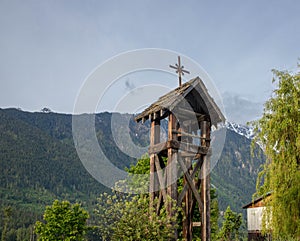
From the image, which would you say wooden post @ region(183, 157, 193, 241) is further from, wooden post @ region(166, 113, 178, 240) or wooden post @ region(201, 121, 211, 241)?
wooden post @ region(166, 113, 178, 240)

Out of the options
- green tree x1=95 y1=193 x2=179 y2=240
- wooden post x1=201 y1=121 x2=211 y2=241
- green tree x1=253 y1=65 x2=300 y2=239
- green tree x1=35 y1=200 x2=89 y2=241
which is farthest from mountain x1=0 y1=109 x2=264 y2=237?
green tree x1=95 y1=193 x2=179 y2=240

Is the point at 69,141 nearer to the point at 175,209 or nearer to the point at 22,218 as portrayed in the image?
the point at 22,218

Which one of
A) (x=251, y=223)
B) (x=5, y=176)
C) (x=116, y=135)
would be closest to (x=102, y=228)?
(x=116, y=135)

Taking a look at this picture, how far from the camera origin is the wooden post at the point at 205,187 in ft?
44.8

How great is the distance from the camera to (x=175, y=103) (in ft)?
44.8

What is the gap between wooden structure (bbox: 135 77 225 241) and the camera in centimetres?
1339

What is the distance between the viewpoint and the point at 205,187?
1408cm

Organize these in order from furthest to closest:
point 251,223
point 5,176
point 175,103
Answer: point 5,176 → point 251,223 → point 175,103

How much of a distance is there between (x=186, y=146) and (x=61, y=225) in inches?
997

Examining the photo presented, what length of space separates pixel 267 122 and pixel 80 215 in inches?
1024

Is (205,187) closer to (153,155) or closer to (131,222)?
(153,155)

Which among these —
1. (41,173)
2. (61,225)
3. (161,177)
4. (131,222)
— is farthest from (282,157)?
(41,173)

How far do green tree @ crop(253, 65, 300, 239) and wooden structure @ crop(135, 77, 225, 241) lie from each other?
2.42 m

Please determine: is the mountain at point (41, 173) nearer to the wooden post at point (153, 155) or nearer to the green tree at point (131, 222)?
the wooden post at point (153, 155)
